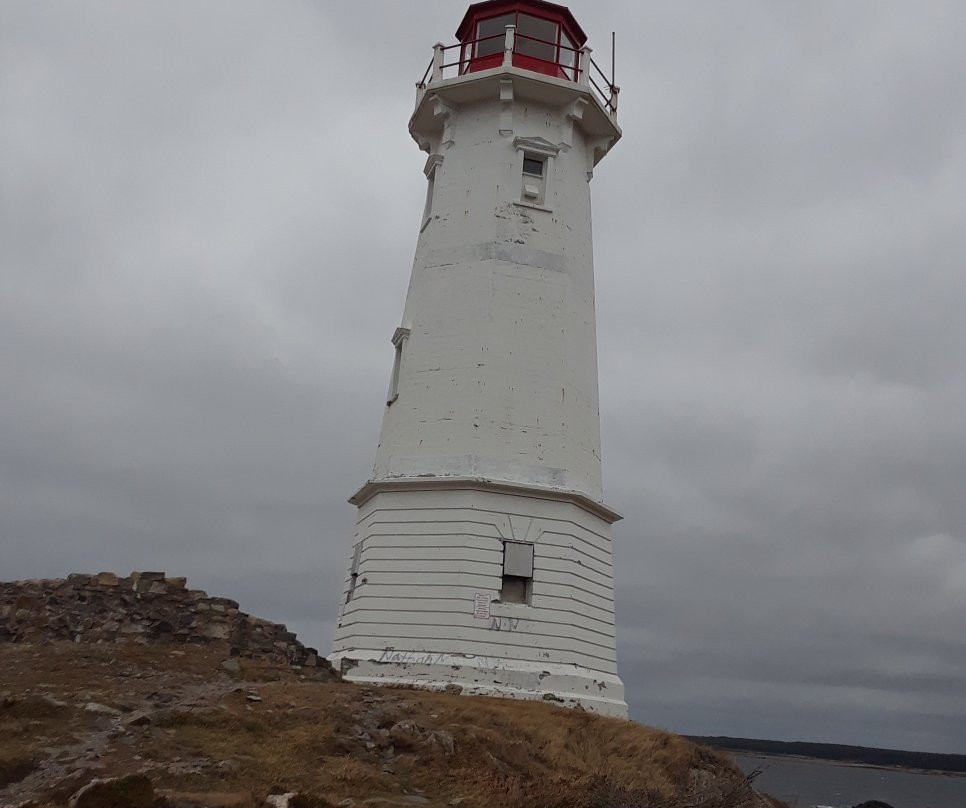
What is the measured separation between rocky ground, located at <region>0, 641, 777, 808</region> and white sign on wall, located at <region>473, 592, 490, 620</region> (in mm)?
2121

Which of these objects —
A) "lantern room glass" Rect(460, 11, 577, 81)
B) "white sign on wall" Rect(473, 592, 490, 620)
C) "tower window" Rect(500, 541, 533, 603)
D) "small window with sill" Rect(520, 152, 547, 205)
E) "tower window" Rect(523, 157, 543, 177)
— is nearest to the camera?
"white sign on wall" Rect(473, 592, 490, 620)

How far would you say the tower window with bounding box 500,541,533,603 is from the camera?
17172 mm

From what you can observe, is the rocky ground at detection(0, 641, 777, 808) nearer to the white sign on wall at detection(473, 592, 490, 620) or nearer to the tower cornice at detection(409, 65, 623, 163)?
the white sign on wall at detection(473, 592, 490, 620)

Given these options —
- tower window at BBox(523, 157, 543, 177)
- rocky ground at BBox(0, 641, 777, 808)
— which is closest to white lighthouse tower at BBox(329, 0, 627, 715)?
tower window at BBox(523, 157, 543, 177)

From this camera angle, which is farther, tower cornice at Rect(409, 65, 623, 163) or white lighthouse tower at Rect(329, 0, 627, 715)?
tower cornice at Rect(409, 65, 623, 163)

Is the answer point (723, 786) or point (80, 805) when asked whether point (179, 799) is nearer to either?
point (80, 805)

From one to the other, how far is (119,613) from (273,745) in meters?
3.46

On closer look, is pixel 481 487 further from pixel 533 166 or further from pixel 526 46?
pixel 526 46

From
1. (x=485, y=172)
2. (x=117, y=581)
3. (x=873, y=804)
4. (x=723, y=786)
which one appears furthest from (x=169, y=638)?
(x=873, y=804)

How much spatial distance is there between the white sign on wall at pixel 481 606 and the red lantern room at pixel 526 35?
36.2 feet

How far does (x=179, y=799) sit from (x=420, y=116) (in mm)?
15807

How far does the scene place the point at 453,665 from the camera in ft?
53.7

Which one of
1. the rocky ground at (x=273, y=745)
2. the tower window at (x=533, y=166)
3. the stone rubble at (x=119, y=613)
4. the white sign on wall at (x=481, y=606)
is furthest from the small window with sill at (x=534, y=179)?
the stone rubble at (x=119, y=613)

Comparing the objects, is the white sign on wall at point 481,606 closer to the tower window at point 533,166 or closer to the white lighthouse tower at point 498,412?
the white lighthouse tower at point 498,412
